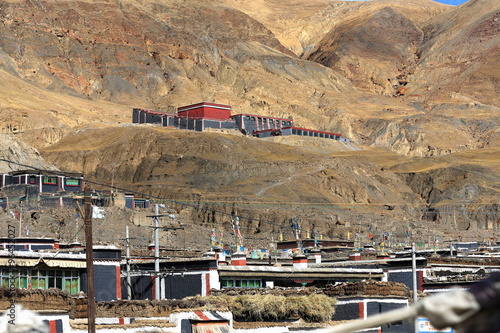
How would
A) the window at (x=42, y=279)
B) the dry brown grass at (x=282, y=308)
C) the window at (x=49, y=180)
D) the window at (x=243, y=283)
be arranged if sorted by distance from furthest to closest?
the window at (x=49, y=180)
the window at (x=243, y=283)
the window at (x=42, y=279)
the dry brown grass at (x=282, y=308)

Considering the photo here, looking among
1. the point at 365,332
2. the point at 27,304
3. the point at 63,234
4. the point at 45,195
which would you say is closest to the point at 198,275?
the point at 365,332

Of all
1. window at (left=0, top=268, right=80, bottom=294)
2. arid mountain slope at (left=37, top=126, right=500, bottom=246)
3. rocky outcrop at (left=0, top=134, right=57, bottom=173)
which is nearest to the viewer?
window at (left=0, top=268, right=80, bottom=294)

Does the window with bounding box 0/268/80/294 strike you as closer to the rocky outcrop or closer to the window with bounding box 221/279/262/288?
the window with bounding box 221/279/262/288

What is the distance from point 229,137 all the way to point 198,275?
154972 millimetres

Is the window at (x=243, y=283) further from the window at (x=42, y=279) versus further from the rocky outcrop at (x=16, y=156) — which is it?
the rocky outcrop at (x=16, y=156)

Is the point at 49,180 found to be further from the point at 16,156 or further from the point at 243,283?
the point at 243,283

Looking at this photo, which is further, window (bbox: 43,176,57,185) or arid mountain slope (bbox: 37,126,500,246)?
arid mountain slope (bbox: 37,126,500,246)

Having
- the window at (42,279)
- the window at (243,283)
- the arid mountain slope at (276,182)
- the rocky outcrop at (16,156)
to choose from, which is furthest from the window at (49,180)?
the window at (42,279)

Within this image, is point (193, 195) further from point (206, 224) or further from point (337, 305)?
point (337, 305)

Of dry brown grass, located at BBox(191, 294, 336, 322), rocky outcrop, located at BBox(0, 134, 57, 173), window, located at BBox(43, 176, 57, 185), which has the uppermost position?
rocky outcrop, located at BBox(0, 134, 57, 173)

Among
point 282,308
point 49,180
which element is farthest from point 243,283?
point 49,180

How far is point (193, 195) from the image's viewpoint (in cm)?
14812

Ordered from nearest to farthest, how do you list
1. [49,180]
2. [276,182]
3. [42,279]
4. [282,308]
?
[282,308] → [42,279] → [49,180] → [276,182]

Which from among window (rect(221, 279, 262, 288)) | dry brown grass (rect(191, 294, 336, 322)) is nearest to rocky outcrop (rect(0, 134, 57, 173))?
window (rect(221, 279, 262, 288))
